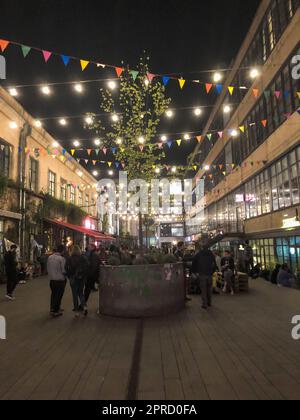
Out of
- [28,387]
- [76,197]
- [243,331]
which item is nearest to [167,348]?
[243,331]

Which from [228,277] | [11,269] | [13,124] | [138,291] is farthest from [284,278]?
[13,124]

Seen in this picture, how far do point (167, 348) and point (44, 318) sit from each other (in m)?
3.86

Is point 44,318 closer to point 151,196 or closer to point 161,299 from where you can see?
point 161,299

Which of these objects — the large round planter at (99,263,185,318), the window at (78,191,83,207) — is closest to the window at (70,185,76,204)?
the window at (78,191,83,207)

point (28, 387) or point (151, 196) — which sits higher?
point (151, 196)

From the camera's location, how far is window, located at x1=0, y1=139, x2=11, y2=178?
16.5 m

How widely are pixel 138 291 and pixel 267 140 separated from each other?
15001 mm

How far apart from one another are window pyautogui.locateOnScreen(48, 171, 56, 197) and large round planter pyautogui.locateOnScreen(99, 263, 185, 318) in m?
16.0

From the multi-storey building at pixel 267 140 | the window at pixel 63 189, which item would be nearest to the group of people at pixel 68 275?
the multi-storey building at pixel 267 140

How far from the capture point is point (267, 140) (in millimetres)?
19609

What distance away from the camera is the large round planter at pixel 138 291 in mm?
7984

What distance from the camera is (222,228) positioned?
105 ft

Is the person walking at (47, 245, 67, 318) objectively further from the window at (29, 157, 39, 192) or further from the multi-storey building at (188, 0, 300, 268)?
the window at (29, 157, 39, 192)

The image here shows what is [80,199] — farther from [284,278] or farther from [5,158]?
[284,278]
